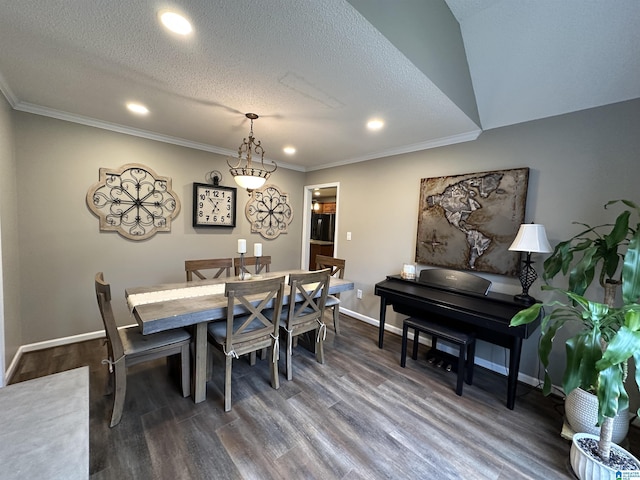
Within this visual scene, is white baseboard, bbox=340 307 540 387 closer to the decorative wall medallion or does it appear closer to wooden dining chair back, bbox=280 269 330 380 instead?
wooden dining chair back, bbox=280 269 330 380

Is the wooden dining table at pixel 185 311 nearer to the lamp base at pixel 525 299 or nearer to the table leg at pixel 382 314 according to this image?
the table leg at pixel 382 314

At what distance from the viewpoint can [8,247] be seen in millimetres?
2145

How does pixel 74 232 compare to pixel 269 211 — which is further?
pixel 269 211

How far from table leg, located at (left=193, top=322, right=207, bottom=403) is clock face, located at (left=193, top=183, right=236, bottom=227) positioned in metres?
1.97

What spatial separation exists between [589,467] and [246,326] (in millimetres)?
2236

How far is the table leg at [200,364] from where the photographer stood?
74.8 inches

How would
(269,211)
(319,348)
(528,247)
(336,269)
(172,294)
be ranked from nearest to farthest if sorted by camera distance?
1. (528,247)
2. (172,294)
3. (319,348)
4. (336,269)
5. (269,211)

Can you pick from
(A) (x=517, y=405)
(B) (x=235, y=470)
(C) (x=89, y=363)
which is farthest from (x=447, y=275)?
(C) (x=89, y=363)

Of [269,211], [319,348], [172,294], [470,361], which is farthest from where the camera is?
[269,211]

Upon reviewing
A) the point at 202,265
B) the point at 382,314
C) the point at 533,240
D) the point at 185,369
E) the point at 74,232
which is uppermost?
the point at 533,240

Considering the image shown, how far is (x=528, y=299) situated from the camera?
7.22ft

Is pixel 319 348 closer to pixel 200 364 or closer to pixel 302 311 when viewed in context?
pixel 302 311

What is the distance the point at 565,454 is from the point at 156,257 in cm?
416

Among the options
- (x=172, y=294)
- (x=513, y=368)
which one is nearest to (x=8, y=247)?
(x=172, y=294)
